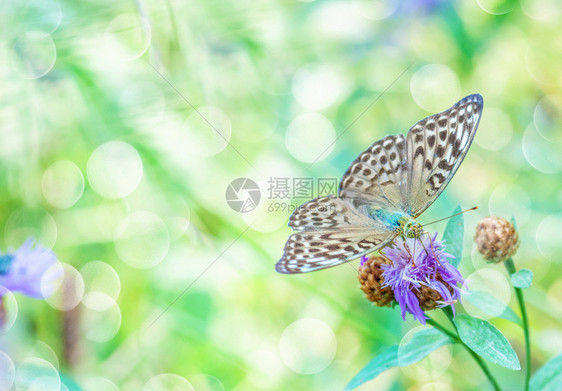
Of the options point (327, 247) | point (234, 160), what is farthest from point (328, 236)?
point (234, 160)

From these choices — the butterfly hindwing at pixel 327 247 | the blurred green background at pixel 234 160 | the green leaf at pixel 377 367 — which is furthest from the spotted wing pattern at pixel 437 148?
the blurred green background at pixel 234 160

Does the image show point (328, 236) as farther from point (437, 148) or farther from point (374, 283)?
point (437, 148)

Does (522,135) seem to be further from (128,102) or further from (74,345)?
(74,345)

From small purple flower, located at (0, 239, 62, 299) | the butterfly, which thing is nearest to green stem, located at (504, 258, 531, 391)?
the butterfly

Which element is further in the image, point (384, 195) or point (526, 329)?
point (384, 195)

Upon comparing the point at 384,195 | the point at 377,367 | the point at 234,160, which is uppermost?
the point at 384,195

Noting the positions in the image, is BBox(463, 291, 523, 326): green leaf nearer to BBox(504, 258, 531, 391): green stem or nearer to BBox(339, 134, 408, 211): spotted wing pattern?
BBox(504, 258, 531, 391): green stem
